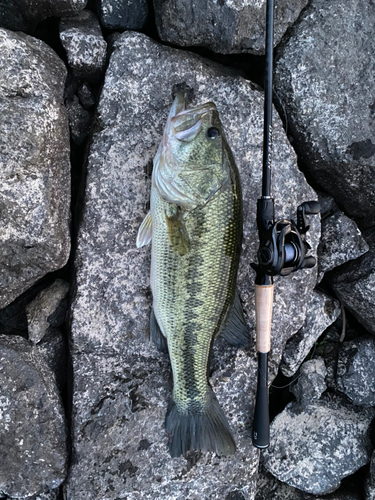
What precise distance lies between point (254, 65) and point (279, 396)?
303 cm

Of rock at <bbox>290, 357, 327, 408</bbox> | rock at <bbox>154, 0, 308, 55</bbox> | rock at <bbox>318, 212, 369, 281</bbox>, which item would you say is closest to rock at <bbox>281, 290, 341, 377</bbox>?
rock at <bbox>290, 357, 327, 408</bbox>

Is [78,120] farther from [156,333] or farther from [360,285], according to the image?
[360,285]

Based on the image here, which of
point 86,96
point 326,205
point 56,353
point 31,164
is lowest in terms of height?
point 56,353

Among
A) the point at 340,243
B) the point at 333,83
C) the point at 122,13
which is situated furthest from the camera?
the point at 340,243

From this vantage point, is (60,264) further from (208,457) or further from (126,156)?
(208,457)

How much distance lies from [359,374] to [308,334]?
0.64m

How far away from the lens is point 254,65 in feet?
11.1

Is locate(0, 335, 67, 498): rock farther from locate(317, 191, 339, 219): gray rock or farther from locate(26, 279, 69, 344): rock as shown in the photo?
locate(317, 191, 339, 219): gray rock

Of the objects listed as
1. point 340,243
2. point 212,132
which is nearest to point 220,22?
point 212,132

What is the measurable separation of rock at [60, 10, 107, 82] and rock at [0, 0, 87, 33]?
99mm

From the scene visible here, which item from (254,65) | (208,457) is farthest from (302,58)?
(208,457)

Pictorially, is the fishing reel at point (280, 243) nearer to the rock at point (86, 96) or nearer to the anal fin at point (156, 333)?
the anal fin at point (156, 333)

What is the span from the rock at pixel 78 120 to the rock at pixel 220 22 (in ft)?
2.71

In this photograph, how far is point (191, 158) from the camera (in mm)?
2766
